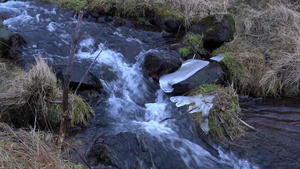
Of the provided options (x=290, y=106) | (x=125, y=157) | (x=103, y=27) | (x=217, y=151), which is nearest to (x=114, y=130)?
(x=125, y=157)

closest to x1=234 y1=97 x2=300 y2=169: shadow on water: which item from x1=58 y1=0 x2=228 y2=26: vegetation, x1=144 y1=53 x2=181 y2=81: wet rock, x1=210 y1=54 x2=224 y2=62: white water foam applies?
x1=210 y1=54 x2=224 y2=62: white water foam

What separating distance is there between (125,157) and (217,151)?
146 cm

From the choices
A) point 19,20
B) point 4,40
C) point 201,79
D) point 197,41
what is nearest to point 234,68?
point 201,79

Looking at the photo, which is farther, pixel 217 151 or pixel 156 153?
pixel 217 151

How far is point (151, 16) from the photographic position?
7719 millimetres

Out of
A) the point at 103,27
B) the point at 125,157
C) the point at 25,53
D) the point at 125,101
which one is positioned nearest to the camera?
the point at 125,157

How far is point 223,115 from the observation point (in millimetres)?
4410

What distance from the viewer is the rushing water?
3.82 metres

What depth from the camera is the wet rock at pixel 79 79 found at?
4.53 meters

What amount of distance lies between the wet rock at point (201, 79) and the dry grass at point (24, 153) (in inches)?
117

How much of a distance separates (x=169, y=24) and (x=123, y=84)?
2775 mm

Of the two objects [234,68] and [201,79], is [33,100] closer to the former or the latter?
[201,79]

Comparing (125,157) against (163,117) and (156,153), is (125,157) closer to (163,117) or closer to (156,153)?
(156,153)

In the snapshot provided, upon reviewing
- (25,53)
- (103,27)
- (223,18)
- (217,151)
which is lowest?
(217,151)
